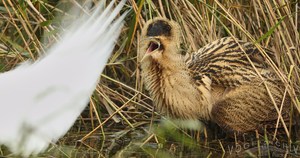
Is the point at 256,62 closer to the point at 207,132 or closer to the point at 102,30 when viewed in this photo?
the point at 207,132

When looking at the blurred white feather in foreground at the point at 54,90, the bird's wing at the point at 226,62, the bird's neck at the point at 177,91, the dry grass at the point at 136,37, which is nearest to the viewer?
the blurred white feather in foreground at the point at 54,90

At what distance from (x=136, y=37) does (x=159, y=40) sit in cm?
107

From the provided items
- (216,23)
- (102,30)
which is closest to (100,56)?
(102,30)

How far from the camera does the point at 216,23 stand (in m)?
5.81

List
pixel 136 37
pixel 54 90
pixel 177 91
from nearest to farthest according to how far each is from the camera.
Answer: pixel 54 90 < pixel 177 91 < pixel 136 37

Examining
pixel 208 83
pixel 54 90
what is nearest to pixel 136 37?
pixel 208 83

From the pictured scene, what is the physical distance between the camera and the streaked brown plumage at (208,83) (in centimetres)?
482

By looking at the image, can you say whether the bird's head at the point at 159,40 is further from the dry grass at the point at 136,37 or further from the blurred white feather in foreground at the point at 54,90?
the blurred white feather in foreground at the point at 54,90

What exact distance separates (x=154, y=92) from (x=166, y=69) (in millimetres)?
178

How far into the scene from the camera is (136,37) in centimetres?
584

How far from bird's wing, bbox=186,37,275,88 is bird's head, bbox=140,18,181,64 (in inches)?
11.7

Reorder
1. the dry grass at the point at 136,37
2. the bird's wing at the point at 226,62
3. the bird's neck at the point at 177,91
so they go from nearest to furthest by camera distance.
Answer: the bird's neck at the point at 177,91 → the bird's wing at the point at 226,62 → the dry grass at the point at 136,37

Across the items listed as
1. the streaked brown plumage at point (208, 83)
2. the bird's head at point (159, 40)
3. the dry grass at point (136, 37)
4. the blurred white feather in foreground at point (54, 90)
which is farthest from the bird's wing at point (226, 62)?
the blurred white feather in foreground at point (54, 90)

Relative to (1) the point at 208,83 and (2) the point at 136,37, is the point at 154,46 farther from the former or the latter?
(2) the point at 136,37
